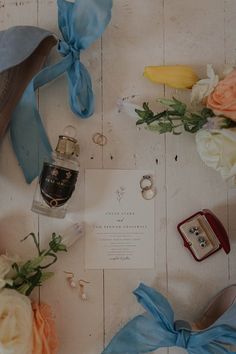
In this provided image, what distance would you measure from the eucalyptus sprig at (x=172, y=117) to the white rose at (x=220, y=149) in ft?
0.09

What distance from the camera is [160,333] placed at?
0.78m

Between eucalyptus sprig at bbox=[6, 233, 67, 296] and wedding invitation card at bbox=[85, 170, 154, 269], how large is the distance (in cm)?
6

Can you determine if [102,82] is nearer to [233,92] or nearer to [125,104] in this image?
[125,104]

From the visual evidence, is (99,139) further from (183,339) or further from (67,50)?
(183,339)

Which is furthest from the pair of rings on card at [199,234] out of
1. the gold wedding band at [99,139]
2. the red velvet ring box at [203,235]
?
the gold wedding band at [99,139]

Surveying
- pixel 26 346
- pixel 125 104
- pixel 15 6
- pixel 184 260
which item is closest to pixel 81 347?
pixel 26 346

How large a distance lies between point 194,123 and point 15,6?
15.9 inches

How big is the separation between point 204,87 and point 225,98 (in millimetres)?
54

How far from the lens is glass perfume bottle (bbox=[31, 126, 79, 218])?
0.77m

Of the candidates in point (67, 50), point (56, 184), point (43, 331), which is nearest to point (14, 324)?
point (43, 331)

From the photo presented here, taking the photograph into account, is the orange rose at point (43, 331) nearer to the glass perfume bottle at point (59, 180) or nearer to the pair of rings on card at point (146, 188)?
the glass perfume bottle at point (59, 180)

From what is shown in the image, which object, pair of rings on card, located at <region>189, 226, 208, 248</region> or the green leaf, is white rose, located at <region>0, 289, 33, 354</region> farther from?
pair of rings on card, located at <region>189, 226, 208, 248</region>

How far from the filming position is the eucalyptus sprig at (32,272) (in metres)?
0.76

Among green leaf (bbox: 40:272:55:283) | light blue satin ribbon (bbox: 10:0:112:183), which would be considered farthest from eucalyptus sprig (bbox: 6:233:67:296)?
light blue satin ribbon (bbox: 10:0:112:183)
